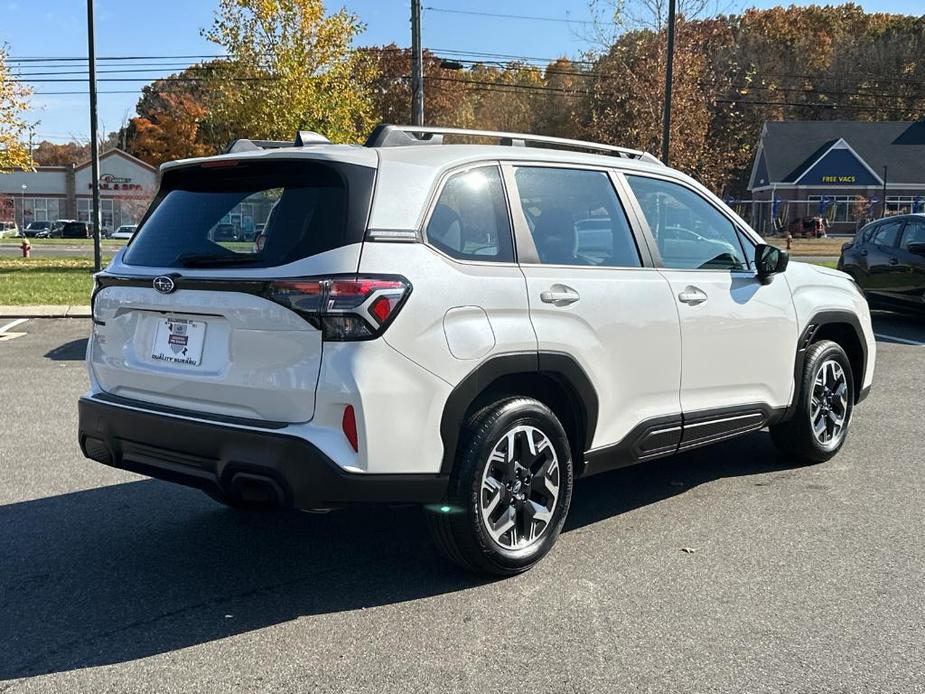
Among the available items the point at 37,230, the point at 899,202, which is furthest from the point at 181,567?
the point at 37,230

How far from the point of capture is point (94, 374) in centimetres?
425

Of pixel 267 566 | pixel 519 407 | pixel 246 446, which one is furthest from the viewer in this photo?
pixel 267 566

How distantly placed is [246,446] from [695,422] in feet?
8.09

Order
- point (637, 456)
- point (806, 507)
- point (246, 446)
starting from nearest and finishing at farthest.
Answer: point (246, 446) < point (637, 456) < point (806, 507)

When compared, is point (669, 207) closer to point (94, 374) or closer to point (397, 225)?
point (397, 225)

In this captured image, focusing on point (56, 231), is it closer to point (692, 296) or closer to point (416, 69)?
point (416, 69)

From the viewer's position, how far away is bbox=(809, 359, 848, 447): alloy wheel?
5877mm

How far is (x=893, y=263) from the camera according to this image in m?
12.8

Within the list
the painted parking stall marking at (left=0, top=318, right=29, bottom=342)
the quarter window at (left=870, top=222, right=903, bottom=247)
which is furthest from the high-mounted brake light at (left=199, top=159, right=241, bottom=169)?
the quarter window at (left=870, top=222, right=903, bottom=247)

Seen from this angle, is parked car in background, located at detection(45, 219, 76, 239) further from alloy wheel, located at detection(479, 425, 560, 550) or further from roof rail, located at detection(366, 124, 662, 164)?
alloy wheel, located at detection(479, 425, 560, 550)

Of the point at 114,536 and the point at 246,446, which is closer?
the point at 246,446

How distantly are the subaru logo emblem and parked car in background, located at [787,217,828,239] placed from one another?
58742mm

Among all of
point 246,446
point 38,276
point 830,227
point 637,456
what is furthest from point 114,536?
point 830,227

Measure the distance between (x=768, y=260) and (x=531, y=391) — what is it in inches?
75.4
